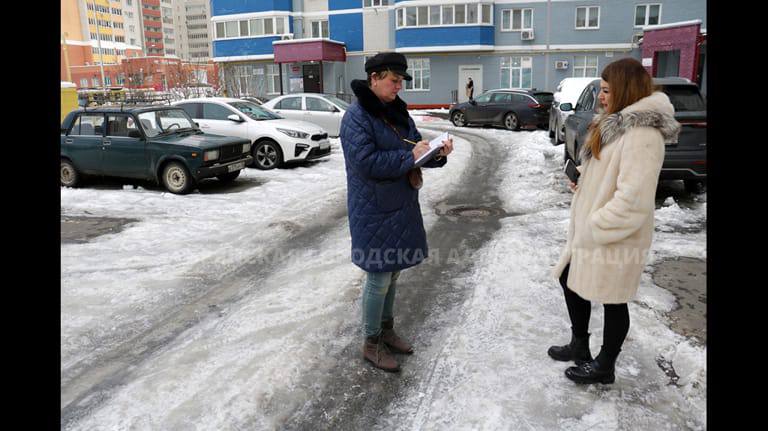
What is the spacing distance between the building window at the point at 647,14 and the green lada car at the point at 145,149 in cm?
2799

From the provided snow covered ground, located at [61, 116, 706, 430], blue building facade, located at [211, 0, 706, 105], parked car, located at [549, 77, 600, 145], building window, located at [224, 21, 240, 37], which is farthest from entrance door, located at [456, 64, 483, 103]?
snow covered ground, located at [61, 116, 706, 430]

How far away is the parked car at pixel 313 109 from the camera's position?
15.9 meters

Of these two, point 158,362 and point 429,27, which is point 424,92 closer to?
point 429,27

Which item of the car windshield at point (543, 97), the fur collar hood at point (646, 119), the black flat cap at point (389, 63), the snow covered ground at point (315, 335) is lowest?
the snow covered ground at point (315, 335)

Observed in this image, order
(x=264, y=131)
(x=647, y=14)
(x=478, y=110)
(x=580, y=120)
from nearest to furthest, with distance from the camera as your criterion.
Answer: (x=580, y=120), (x=264, y=131), (x=478, y=110), (x=647, y=14)

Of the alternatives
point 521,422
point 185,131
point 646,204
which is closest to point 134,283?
point 521,422

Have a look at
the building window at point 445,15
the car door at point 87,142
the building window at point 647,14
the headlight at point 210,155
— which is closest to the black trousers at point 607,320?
the headlight at point 210,155

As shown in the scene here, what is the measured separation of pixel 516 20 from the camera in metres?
32.2

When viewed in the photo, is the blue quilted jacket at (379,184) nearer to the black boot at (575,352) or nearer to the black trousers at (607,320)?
the black trousers at (607,320)

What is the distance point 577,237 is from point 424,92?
1235 inches

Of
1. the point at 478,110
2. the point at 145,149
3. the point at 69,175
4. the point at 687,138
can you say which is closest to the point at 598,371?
the point at 687,138

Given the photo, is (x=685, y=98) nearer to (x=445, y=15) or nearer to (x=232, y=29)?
(x=445, y=15)

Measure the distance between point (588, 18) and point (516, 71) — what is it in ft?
16.0

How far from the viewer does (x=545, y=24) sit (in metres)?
31.7
